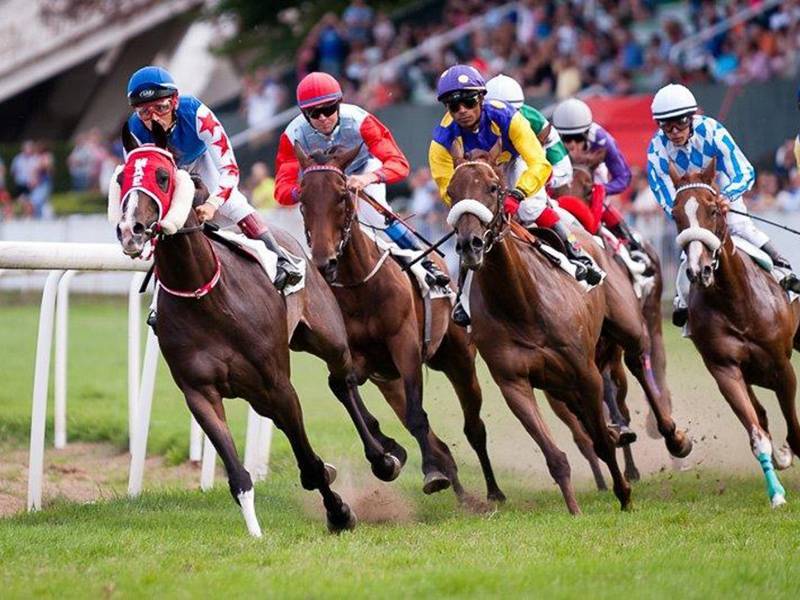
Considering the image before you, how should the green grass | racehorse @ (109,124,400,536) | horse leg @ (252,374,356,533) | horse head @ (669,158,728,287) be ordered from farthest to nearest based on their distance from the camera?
horse head @ (669,158,728,287) → horse leg @ (252,374,356,533) → racehorse @ (109,124,400,536) → the green grass

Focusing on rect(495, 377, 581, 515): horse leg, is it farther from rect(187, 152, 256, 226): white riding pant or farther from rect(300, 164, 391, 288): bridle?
rect(187, 152, 256, 226): white riding pant

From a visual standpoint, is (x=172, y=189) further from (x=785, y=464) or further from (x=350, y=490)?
(x=785, y=464)

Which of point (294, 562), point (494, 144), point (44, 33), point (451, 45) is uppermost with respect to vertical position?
point (44, 33)

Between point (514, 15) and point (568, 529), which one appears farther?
point (514, 15)

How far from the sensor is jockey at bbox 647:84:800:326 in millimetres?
9109

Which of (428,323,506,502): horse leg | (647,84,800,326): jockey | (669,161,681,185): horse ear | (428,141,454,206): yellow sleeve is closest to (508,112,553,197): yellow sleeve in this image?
(428,141,454,206): yellow sleeve

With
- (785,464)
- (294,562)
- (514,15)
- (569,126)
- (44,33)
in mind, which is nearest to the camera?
(294,562)

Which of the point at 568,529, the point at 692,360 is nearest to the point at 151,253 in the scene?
the point at 568,529

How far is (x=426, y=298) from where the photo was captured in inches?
373

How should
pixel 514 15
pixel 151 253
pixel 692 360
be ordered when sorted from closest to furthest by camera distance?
1. pixel 151 253
2. pixel 692 360
3. pixel 514 15

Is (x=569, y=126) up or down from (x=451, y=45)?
down

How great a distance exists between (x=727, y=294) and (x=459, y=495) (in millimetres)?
1900

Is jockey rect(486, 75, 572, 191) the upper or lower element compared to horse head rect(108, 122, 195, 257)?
upper

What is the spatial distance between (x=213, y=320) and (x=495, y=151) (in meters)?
1.70
